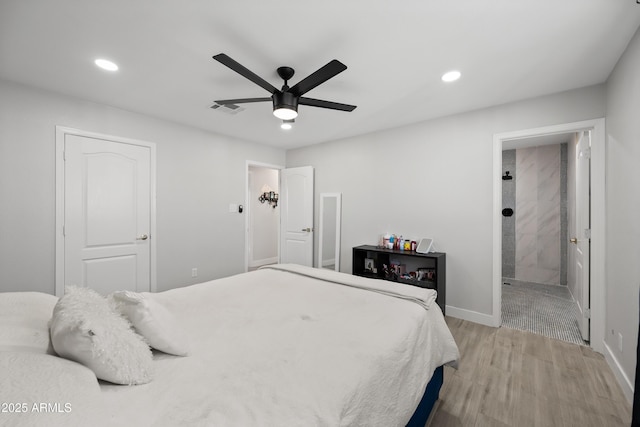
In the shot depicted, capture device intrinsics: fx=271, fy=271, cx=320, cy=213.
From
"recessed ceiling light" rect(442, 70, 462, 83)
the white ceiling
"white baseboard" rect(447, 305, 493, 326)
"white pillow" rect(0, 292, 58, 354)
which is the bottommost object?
"white baseboard" rect(447, 305, 493, 326)

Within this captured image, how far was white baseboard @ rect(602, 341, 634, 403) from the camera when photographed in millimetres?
1820

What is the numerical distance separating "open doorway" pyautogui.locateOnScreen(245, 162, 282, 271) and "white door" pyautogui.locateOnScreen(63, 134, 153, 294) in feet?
9.23

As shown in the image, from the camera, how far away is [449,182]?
332 centimetres

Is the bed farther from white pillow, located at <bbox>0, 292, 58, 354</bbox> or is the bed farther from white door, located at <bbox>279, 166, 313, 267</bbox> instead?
white door, located at <bbox>279, 166, 313, 267</bbox>

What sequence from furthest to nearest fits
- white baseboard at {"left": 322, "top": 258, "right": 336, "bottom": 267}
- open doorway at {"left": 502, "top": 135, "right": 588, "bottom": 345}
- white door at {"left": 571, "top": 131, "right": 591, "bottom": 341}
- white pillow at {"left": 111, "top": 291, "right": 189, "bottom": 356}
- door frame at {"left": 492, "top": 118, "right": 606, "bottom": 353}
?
white baseboard at {"left": 322, "top": 258, "right": 336, "bottom": 267}
open doorway at {"left": 502, "top": 135, "right": 588, "bottom": 345}
white door at {"left": 571, "top": 131, "right": 591, "bottom": 341}
door frame at {"left": 492, "top": 118, "right": 606, "bottom": 353}
white pillow at {"left": 111, "top": 291, "right": 189, "bottom": 356}

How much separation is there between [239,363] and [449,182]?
122 inches

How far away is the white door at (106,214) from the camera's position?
2844mm

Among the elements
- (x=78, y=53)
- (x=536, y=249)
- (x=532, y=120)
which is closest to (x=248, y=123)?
(x=78, y=53)

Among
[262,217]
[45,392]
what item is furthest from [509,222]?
[45,392]

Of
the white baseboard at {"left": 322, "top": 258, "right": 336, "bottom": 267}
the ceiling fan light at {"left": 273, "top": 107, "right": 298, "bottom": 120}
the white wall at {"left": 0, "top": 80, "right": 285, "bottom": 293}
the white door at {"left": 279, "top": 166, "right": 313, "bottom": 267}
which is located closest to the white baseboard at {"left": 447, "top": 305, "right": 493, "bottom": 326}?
the white baseboard at {"left": 322, "top": 258, "right": 336, "bottom": 267}

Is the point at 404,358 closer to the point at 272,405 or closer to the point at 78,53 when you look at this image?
the point at 272,405

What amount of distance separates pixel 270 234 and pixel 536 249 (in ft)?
17.6

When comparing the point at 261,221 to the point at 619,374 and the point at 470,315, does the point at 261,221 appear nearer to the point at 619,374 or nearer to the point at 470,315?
the point at 470,315

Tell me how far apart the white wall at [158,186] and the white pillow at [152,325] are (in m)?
2.31
